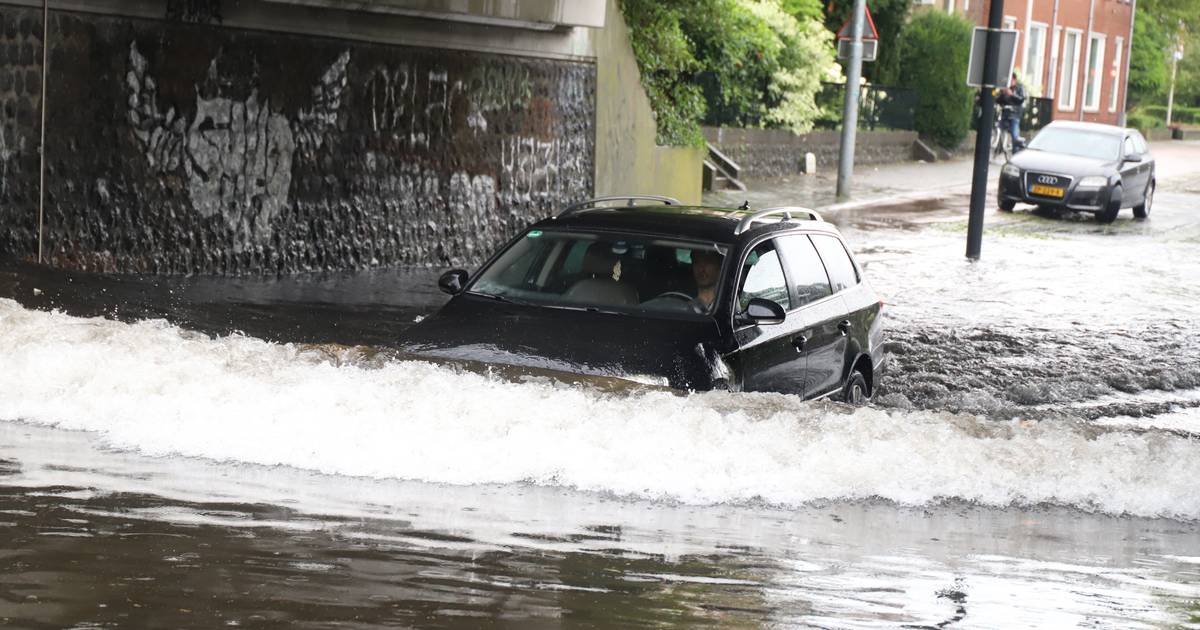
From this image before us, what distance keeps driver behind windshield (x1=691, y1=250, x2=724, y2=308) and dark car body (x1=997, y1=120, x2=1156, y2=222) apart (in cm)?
2041

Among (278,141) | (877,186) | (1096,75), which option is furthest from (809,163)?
(1096,75)

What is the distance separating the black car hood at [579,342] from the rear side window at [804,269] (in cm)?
115

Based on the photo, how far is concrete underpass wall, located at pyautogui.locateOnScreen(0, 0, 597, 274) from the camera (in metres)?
14.4

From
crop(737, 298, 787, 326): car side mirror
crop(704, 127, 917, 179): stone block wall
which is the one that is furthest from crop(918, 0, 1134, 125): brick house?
crop(737, 298, 787, 326): car side mirror

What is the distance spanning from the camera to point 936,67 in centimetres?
4256

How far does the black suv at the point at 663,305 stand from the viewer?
26.7 feet

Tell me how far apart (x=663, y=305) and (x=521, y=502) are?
2.17 m

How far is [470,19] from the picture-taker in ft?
57.2

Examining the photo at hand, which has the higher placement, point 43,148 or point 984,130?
point 984,130

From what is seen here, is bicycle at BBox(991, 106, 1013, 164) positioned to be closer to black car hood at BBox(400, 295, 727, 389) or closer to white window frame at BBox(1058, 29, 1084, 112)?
white window frame at BBox(1058, 29, 1084, 112)

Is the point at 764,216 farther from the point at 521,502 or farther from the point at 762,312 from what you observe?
the point at 521,502

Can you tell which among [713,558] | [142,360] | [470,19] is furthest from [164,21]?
[713,558]

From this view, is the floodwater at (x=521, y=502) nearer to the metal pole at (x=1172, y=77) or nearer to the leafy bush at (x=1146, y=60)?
the leafy bush at (x=1146, y=60)

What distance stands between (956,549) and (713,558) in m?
1.08
